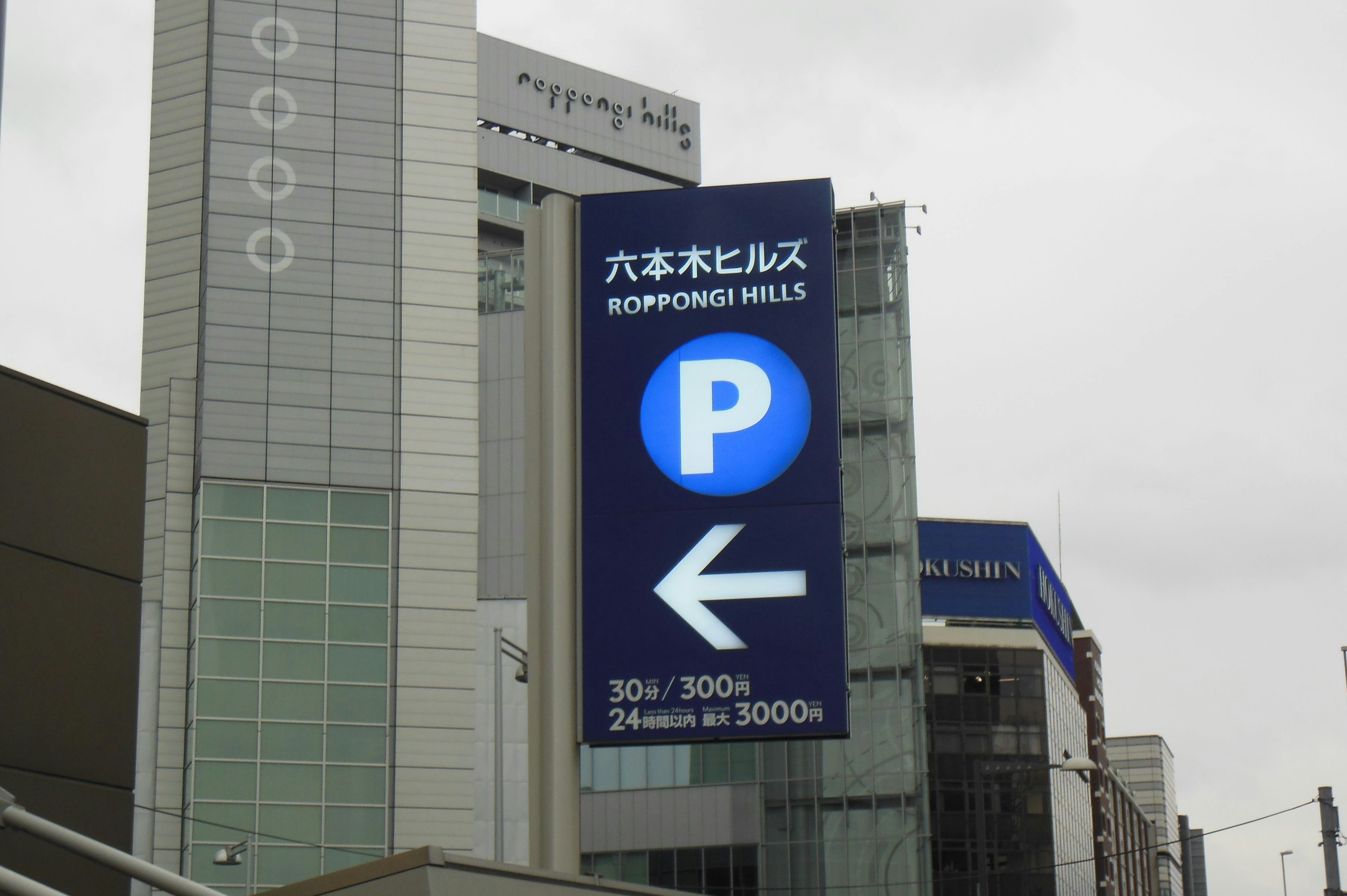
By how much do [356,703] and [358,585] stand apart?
4353 mm

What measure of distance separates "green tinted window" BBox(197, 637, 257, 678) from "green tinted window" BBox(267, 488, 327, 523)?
4.73 m

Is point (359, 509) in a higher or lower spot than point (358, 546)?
higher

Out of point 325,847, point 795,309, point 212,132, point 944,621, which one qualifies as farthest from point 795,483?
point 944,621

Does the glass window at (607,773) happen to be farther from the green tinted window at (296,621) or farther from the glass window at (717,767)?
the green tinted window at (296,621)

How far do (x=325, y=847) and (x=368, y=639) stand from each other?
7.56 meters

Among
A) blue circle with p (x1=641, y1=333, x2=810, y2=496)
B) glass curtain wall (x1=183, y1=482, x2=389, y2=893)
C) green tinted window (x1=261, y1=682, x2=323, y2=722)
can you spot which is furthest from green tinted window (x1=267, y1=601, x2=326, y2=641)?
blue circle with p (x1=641, y1=333, x2=810, y2=496)

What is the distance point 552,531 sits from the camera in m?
17.2

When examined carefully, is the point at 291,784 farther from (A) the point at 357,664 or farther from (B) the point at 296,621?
(B) the point at 296,621

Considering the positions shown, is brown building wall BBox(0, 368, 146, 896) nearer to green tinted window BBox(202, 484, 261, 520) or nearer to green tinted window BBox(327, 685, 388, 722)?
→ green tinted window BBox(327, 685, 388, 722)

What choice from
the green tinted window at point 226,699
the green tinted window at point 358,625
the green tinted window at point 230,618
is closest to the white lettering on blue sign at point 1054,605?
the green tinted window at point 358,625

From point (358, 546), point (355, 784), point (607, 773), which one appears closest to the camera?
point (355, 784)

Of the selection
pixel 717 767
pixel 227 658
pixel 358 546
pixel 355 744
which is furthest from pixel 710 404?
pixel 717 767

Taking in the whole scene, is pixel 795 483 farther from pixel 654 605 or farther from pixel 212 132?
pixel 212 132

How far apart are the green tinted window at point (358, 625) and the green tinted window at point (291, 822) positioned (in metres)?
6.17
